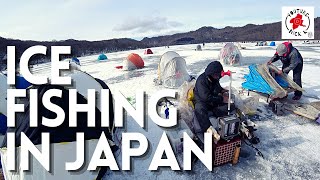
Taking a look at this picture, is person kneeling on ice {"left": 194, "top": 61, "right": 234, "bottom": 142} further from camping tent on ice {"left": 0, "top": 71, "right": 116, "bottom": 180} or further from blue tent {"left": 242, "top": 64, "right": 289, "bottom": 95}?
blue tent {"left": 242, "top": 64, "right": 289, "bottom": 95}

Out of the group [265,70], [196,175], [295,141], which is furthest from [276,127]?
[196,175]

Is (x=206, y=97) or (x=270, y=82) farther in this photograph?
(x=270, y=82)

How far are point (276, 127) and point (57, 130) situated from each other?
480 centimetres

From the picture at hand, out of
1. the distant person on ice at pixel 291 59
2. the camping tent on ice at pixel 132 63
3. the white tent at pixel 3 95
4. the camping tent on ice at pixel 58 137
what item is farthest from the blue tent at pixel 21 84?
the camping tent on ice at pixel 132 63

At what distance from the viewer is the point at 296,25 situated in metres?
23.1

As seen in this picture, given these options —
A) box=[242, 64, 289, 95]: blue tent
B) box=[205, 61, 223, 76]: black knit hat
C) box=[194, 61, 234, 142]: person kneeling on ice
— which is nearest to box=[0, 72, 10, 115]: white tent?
box=[194, 61, 234, 142]: person kneeling on ice

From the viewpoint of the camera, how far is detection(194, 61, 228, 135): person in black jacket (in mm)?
4505

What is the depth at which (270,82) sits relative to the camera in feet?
22.2

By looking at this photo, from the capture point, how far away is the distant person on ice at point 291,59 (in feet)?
23.0

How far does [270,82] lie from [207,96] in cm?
309

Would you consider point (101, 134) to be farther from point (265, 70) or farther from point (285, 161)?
point (265, 70)

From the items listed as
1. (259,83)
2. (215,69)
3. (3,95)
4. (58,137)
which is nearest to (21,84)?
(3,95)

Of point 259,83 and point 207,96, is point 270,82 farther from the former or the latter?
point 207,96

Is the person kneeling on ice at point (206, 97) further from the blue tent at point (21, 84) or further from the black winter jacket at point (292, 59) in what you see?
the blue tent at point (21, 84)
